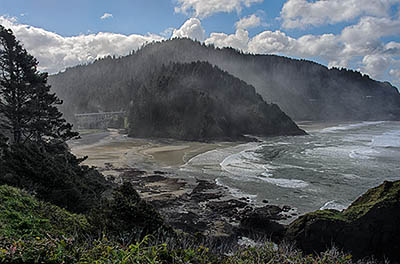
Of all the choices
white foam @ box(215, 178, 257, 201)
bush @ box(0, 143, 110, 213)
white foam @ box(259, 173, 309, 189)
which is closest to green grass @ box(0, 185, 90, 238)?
bush @ box(0, 143, 110, 213)

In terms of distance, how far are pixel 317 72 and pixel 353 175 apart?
181465 mm

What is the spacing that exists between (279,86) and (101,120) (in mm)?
110426

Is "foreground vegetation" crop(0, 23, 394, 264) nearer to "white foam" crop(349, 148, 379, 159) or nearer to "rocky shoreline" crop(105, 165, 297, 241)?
"rocky shoreline" crop(105, 165, 297, 241)

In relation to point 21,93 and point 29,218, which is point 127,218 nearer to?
point 29,218

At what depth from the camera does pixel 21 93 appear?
18.7m

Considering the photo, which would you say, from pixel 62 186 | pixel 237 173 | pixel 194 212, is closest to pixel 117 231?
pixel 62 186

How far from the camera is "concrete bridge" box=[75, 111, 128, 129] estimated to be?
375ft

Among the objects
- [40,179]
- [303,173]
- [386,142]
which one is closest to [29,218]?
[40,179]

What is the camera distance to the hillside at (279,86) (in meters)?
151

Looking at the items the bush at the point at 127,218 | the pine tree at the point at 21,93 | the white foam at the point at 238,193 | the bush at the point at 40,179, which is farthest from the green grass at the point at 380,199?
the pine tree at the point at 21,93

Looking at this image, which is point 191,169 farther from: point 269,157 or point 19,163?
point 19,163

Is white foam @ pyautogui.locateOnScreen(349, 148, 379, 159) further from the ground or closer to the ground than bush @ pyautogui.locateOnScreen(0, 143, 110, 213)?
closer to the ground

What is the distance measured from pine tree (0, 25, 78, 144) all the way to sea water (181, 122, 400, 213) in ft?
56.7

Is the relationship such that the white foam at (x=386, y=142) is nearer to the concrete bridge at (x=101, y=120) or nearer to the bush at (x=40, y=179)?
the bush at (x=40, y=179)
